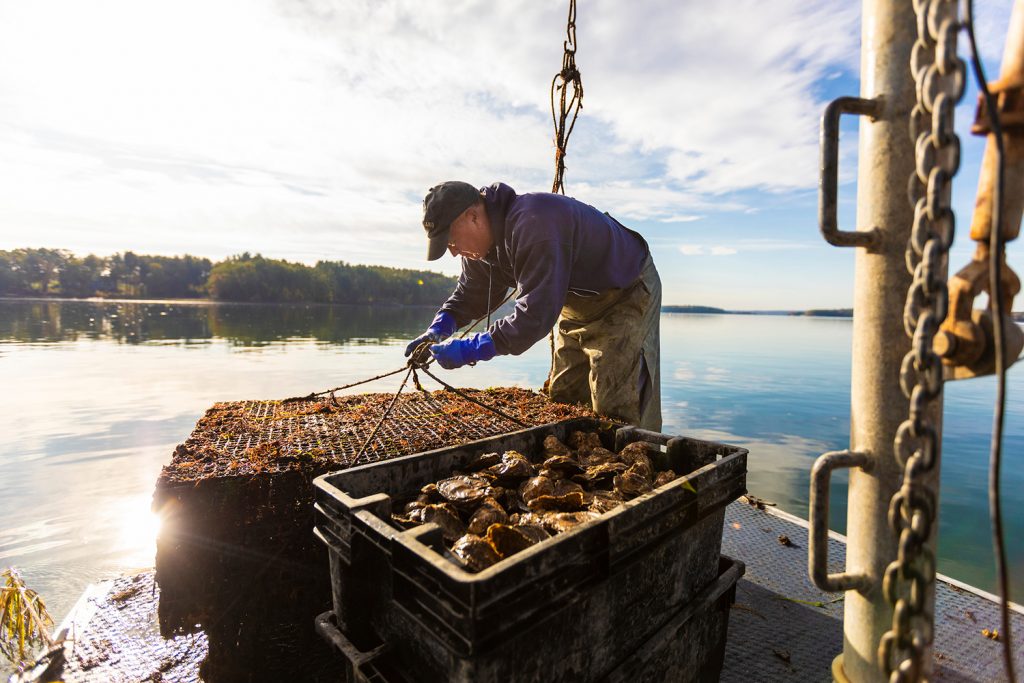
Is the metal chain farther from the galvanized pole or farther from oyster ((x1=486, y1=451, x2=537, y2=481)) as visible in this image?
oyster ((x1=486, y1=451, x2=537, y2=481))

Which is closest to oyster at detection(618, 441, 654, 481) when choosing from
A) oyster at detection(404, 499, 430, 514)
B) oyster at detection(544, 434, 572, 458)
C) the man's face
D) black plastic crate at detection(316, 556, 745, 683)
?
oyster at detection(544, 434, 572, 458)

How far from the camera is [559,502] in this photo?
1.92 meters

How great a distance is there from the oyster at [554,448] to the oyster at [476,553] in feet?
Answer: 3.46

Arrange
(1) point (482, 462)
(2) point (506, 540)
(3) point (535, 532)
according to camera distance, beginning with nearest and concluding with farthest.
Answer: (2) point (506, 540)
(3) point (535, 532)
(1) point (482, 462)

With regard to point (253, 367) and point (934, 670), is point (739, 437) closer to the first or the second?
point (934, 670)

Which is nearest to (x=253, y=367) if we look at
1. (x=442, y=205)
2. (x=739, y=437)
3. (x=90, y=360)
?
(x=90, y=360)

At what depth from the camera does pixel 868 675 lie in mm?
1477

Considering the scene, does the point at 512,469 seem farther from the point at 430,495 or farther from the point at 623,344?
the point at 623,344

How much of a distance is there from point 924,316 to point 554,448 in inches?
69.8

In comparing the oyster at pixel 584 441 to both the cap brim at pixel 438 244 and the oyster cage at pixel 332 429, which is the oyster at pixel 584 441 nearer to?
the oyster cage at pixel 332 429

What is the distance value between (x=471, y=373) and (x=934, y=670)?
1490 centimetres

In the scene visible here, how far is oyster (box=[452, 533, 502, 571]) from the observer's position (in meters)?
1.45

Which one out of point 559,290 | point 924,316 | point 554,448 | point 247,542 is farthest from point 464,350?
point 924,316

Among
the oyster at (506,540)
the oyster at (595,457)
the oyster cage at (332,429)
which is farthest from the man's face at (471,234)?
the oyster at (506,540)
